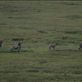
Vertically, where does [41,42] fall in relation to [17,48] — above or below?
above

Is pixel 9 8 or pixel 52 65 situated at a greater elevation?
pixel 9 8

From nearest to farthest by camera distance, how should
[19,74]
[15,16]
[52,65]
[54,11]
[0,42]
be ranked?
[19,74] < [52,65] < [0,42] < [15,16] < [54,11]

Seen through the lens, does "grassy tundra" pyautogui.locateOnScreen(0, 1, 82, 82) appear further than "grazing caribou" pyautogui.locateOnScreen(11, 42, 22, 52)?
No

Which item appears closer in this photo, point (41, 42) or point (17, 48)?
point (17, 48)

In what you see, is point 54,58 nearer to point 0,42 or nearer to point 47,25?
point 0,42

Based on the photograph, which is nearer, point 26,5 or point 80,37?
point 80,37

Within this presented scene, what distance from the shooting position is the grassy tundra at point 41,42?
712 inches

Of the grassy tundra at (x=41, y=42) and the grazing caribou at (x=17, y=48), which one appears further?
the grazing caribou at (x=17, y=48)

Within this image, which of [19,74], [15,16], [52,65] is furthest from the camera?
[15,16]

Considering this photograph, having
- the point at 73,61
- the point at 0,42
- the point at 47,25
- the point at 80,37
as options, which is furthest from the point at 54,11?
the point at 73,61

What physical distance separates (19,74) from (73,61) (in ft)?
10.9

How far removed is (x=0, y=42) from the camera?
76.1 ft

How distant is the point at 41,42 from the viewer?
24.9 m

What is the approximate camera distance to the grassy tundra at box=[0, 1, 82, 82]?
712 inches
